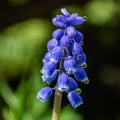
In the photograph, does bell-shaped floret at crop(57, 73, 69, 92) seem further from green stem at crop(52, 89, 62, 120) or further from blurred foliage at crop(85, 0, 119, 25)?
blurred foliage at crop(85, 0, 119, 25)

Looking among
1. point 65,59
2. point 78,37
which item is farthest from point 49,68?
point 78,37

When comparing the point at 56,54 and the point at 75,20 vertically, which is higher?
the point at 75,20

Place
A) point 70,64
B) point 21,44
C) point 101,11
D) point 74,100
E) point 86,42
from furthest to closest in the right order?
point 86,42 → point 101,11 → point 21,44 → point 74,100 → point 70,64

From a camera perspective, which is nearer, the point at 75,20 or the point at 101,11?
the point at 75,20

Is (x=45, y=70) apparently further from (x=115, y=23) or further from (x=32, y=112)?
(x=115, y=23)

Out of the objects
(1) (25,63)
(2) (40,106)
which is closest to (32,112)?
(2) (40,106)

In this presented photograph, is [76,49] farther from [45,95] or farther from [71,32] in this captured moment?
[45,95]

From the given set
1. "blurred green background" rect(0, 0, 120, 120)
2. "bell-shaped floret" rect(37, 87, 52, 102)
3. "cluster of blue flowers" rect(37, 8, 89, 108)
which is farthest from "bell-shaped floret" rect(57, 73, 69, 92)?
"blurred green background" rect(0, 0, 120, 120)
